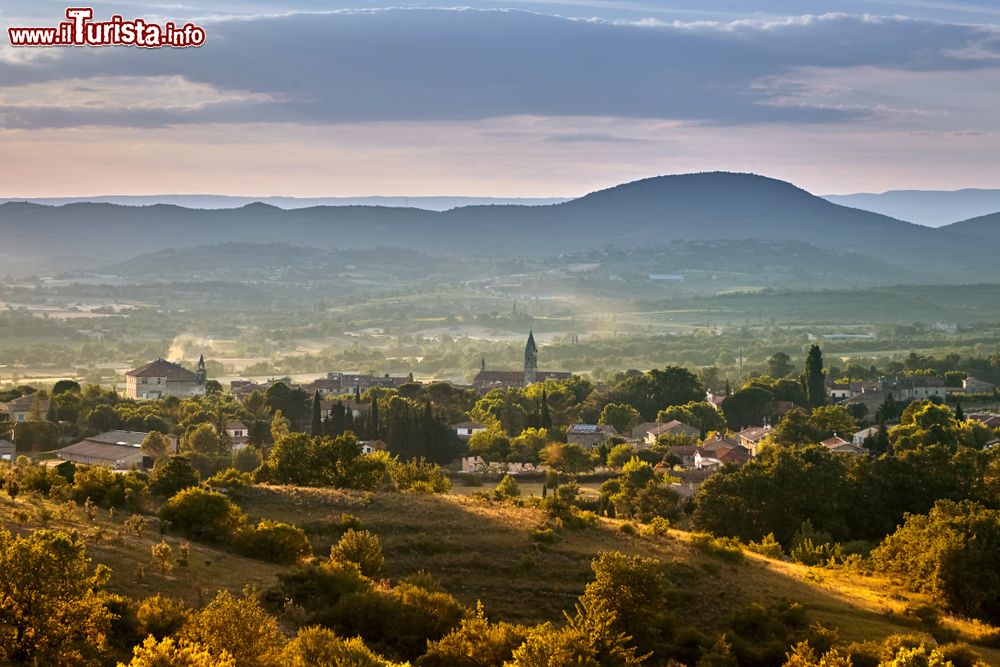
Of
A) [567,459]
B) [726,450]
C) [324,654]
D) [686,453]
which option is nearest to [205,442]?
[567,459]

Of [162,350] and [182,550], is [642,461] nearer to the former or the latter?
[182,550]

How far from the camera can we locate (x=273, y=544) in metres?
26.3

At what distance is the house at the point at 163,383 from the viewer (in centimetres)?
10861

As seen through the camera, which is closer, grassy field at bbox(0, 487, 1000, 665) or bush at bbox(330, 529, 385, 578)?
grassy field at bbox(0, 487, 1000, 665)

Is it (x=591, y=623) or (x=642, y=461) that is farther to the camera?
(x=642, y=461)

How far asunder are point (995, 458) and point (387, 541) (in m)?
29.4

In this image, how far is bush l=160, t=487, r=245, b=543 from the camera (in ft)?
88.9

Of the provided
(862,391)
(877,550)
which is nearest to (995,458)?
(877,550)

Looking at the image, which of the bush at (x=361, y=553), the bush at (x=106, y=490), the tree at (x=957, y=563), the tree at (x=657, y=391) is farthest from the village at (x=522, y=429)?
the bush at (x=361, y=553)

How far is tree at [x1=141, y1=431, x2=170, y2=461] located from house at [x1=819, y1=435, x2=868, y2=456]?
1179 inches

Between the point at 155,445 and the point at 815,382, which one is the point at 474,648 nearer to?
the point at 155,445

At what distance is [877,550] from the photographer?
115ft

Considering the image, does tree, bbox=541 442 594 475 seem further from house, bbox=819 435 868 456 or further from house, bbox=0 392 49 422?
house, bbox=0 392 49 422

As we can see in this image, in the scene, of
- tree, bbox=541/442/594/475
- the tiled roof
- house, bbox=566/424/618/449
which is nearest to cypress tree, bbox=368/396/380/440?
tree, bbox=541/442/594/475
